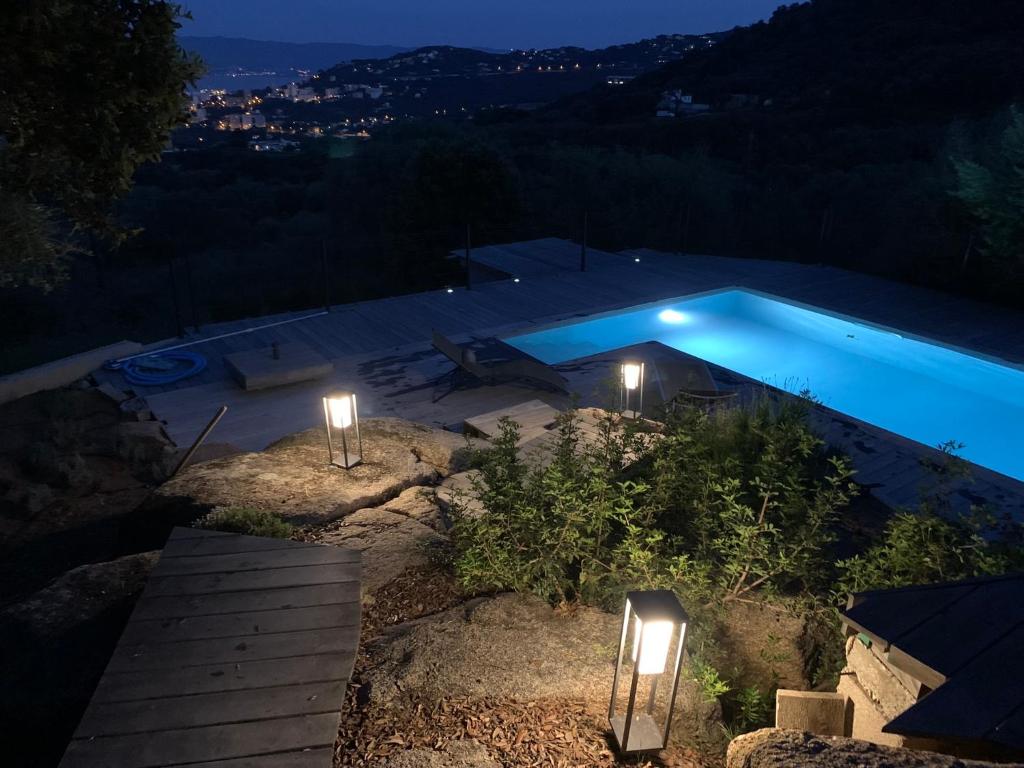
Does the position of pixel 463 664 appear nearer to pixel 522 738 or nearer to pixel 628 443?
pixel 522 738

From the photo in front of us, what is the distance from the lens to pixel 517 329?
1007cm

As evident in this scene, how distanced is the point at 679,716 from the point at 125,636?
2.31 meters

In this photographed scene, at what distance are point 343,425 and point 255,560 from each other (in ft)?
5.96

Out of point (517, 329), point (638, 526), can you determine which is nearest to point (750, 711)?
point (638, 526)

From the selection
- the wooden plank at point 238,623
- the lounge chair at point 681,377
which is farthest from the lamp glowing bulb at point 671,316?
the wooden plank at point 238,623

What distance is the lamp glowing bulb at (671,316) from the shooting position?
456 inches

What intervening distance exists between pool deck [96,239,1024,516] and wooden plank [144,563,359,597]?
12.5 ft

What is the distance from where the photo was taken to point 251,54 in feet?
309

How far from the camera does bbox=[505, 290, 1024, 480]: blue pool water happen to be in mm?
8898

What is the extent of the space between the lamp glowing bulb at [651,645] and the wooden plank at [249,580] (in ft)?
4.51

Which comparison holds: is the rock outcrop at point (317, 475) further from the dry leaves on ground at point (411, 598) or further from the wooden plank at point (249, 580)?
the wooden plank at point (249, 580)

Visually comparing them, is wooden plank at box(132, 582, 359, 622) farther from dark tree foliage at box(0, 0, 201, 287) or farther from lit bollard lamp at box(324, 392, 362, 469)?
dark tree foliage at box(0, 0, 201, 287)

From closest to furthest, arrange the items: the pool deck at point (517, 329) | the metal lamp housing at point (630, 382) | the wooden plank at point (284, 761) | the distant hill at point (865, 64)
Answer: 1. the wooden plank at point (284, 761)
2. the metal lamp housing at point (630, 382)
3. the pool deck at point (517, 329)
4. the distant hill at point (865, 64)

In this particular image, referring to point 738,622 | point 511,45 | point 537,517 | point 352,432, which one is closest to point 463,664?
point 537,517
